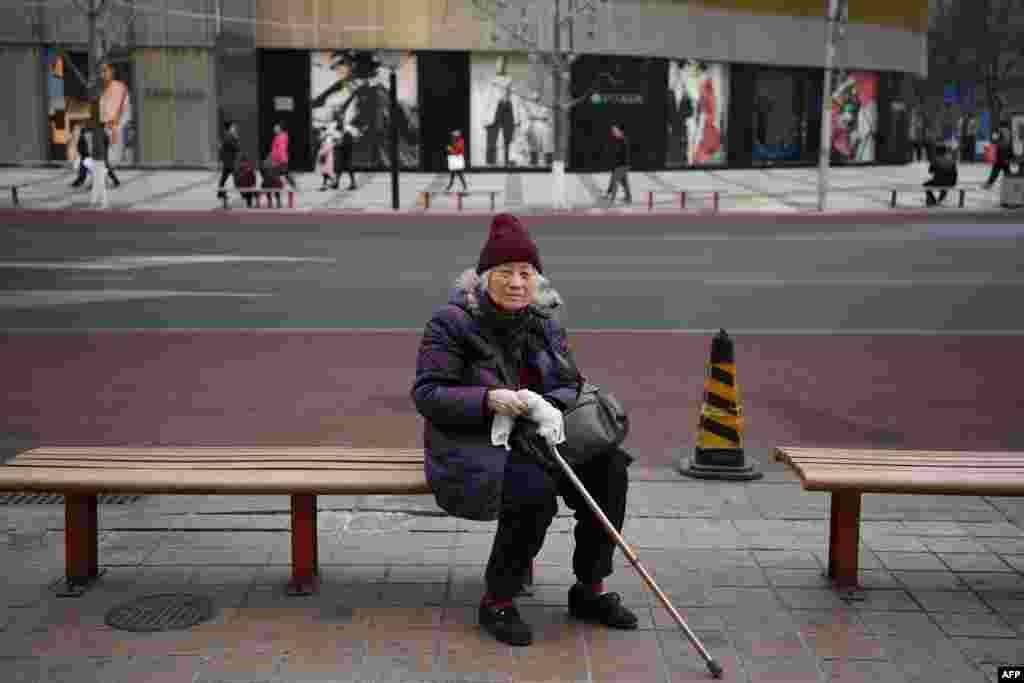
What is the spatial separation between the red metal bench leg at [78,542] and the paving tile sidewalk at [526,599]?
87 mm

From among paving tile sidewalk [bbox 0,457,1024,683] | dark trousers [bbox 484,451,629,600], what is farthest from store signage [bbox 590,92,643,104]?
dark trousers [bbox 484,451,629,600]

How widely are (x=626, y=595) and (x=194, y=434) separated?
4014mm

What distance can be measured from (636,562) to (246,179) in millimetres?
26552

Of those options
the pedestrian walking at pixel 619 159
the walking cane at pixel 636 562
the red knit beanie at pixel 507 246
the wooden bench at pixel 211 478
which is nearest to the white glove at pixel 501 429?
the walking cane at pixel 636 562

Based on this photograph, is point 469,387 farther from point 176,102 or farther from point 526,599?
point 176,102

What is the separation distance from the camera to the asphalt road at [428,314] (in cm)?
879

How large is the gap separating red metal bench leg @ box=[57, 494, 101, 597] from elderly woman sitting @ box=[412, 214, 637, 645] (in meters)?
1.55

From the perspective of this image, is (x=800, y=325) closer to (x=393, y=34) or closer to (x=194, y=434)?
(x=194, y=434)

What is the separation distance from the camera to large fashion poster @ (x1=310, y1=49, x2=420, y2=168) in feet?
128

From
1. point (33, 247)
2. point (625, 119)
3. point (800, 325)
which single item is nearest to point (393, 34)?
point (625, 119)

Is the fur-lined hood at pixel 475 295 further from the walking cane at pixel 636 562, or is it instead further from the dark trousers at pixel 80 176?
the dark trousers at pixel 80 176

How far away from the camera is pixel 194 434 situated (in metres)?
→ 8.38

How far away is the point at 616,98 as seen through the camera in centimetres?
4050

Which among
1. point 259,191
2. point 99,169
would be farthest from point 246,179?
point 99,169
